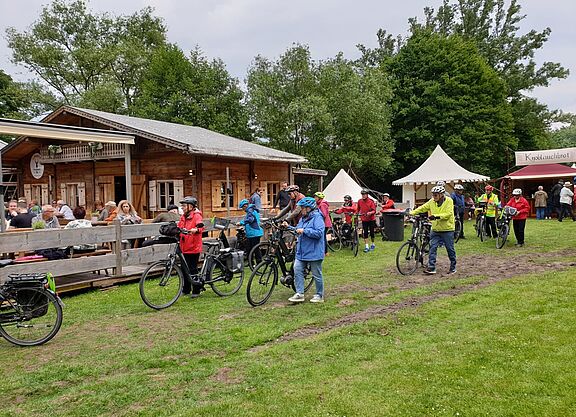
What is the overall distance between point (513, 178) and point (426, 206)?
2053 cm

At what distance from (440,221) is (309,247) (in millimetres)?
3489

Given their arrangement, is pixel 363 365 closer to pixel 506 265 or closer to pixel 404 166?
pixel 506 265

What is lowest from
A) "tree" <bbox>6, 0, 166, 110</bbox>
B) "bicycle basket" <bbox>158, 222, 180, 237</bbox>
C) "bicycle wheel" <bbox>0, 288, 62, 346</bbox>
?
"bicycle wheel" <bbox>0, 288, 62, 346</bbox>

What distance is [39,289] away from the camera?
553 cm

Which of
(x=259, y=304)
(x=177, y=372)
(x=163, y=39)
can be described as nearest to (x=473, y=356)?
(x=177, y=372)

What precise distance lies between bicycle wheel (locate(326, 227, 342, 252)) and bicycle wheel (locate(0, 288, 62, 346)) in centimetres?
861

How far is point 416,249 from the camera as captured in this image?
9758 mm

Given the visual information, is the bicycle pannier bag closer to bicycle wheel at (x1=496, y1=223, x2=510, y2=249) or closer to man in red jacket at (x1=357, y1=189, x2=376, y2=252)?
man in red jacket at (x1=357, y1=189, x2=376, y2=252)

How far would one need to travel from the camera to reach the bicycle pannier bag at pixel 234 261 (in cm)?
790

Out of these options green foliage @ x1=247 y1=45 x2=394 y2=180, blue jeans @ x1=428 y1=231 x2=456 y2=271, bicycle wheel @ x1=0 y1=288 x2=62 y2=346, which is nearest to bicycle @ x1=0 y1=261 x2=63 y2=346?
bicycle wheel @ x1=0 y1=288 x2=62 y2=346

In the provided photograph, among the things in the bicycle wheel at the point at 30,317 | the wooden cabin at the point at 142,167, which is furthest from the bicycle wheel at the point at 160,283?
the wooden cabin at the point at 142,167

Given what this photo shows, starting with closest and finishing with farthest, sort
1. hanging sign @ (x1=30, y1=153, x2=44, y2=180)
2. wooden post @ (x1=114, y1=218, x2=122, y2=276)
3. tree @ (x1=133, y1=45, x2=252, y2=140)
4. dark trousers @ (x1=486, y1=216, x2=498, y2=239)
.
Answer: wooden post @ (x1=114, y1=218, x2=122, y2=276) → dark trousers @ (x1=486, y1=216, x2=498, y2=239) → hanging sign @ (x1=30, y1=153, x2=44, y2=180) → tree @ (x1=133, y1=45, x2=252, y2=140)

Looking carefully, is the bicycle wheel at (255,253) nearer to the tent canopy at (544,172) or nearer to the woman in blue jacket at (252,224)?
the woman in blue jacket at (252,224)

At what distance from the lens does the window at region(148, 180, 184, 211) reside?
16438mm
